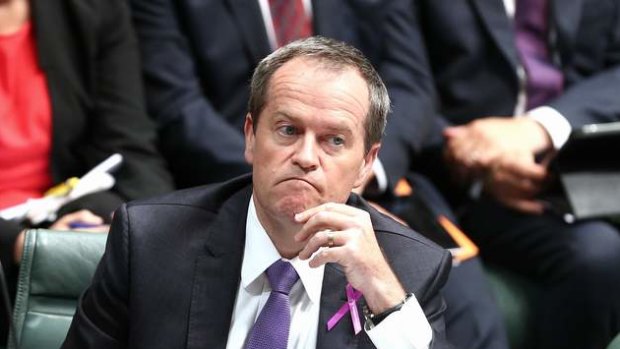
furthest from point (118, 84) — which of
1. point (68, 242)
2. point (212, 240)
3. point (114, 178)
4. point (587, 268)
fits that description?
point (587, 268)

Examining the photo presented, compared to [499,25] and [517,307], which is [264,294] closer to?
[517,307]

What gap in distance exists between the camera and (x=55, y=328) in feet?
6.59

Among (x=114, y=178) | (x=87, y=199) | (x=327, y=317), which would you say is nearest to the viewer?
(x=327, y=317)

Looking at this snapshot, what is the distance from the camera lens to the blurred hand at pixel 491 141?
9.41 feet

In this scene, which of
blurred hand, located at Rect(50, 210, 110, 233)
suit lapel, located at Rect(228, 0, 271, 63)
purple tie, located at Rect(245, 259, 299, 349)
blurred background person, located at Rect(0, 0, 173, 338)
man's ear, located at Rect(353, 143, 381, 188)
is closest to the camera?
purple tie, located at Rect(245, 259, 299, 349)

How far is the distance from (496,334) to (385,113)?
836 mm

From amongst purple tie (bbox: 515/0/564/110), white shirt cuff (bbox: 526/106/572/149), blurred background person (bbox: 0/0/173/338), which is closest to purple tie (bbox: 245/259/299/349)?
blurred background person (bbox: 0/0/173/338)

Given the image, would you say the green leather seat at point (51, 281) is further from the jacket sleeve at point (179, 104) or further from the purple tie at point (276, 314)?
the jacket sleeve at point (179, 104)

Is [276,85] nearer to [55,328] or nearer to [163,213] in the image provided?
[163,213]

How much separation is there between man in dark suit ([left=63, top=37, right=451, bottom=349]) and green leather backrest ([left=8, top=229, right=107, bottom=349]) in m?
0.19

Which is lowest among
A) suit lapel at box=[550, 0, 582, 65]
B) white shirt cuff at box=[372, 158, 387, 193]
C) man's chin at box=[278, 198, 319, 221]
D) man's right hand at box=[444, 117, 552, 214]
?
man's right hand at box=[444, 117, 552, 214]

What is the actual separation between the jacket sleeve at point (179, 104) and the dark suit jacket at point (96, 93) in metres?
0.07

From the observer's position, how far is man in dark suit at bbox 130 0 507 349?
9.21 ft

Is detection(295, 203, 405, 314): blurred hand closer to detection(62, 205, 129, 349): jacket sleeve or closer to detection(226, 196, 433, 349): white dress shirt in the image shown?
detection(226, 196, 433, 349): white dress shirt
